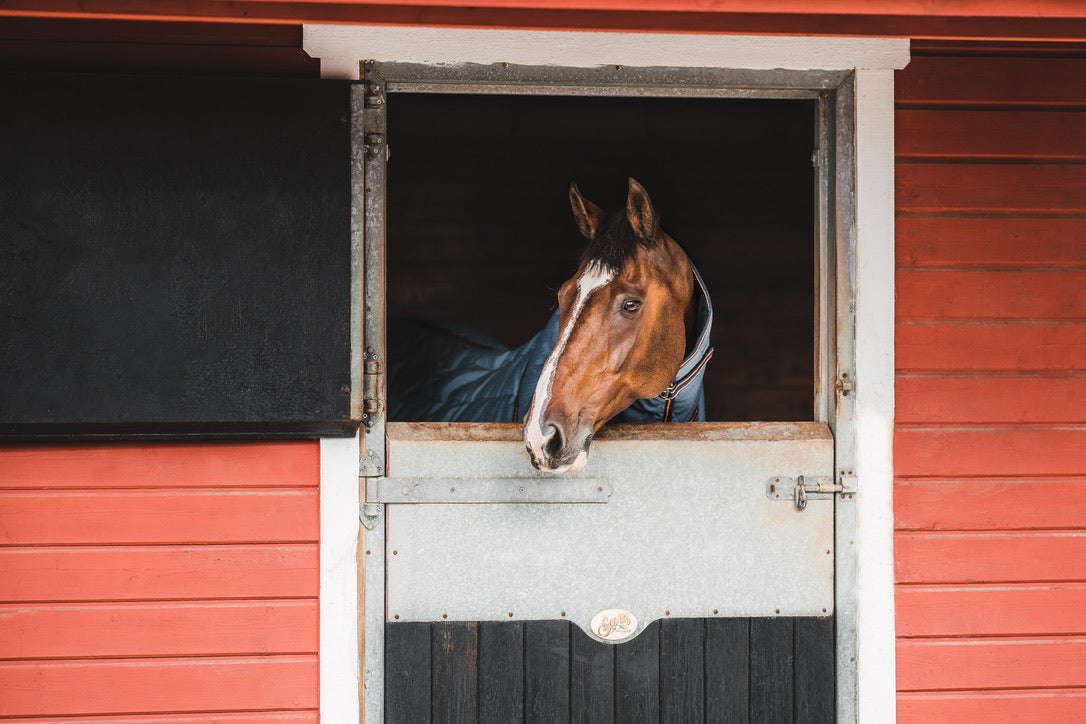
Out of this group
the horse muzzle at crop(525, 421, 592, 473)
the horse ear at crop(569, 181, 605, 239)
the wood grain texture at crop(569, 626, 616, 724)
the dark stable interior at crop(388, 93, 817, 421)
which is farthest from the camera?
the dark stable interior at crop(388, 93, 817, 421)

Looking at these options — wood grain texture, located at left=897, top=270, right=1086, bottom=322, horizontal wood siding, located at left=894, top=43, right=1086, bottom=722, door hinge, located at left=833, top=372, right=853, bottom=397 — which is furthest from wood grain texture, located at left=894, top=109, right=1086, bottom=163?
door hinge, located at left=833, top=372, right=853, bottom=397

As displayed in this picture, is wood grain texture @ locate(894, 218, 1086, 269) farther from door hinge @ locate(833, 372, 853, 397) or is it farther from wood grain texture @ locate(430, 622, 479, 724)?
wood grain texture @ locate(430, 622, 479, 724)

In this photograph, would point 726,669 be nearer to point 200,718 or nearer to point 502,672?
point 502,672

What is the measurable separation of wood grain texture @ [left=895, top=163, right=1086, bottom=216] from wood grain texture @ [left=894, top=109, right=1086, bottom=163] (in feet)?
0.09

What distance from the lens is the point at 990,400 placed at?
203 centimetres

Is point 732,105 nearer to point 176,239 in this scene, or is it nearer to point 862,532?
point 862,532

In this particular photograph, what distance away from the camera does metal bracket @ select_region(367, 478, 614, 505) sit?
191cm

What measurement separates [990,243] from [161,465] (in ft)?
6.82

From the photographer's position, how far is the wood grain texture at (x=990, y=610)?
2.02m

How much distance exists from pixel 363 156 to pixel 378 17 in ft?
1.34

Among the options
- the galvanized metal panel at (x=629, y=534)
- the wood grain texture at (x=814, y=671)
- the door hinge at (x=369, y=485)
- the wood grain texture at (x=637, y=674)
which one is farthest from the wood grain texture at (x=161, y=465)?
the wood grain texture at (x=814, y=671)

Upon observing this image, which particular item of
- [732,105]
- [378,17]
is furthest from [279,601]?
[732,105]

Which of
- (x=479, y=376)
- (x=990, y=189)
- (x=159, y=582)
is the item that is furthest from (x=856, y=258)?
(x=159, y=582)

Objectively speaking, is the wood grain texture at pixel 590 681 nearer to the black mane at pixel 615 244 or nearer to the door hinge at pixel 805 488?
the door hinge at pixel 805 488
